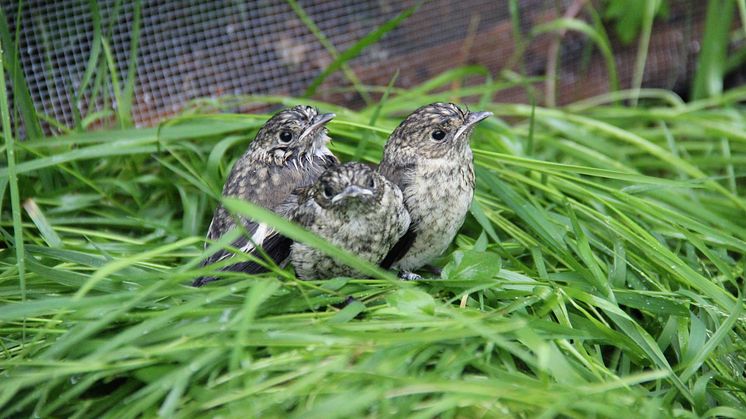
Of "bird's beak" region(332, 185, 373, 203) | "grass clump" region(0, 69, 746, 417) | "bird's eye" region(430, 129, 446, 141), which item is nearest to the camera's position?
"grass clump" region(0, 69, 746, 417)

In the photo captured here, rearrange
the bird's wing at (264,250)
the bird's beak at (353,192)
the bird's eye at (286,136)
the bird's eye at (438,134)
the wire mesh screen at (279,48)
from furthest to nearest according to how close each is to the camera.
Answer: the wire mesh screen at (279,48) → the bird's eye at (286,136) → the bird's eye at (438,134) → the bird's wing at (264,250) → the bird's beak at (353,192)

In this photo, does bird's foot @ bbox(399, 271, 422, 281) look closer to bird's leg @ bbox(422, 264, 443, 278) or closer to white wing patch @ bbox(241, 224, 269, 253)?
bird's leg @ bbox(422, 264, 443, 278)

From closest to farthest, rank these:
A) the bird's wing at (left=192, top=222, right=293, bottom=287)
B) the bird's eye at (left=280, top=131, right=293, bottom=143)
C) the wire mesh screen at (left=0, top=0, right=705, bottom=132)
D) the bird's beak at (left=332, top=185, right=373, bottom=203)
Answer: the bird's beak at (left=332, top=185, right=373, bottom=203) → the bird's wing at (left=192, top=222, right=293, bottom=287) → the bird's eye at (left=280, top=131, right=293, bottom=143) → the wire mesh screen at (left=0, top=0, right=705, bottom=132)

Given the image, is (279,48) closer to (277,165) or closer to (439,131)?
(277,165)

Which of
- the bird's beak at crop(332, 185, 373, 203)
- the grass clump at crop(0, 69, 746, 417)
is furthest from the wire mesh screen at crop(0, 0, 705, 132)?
the bird's beak at crop(332, 185, 373, 203)

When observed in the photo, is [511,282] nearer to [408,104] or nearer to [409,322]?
[409,322]

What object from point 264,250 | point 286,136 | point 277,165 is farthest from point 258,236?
point 286,136

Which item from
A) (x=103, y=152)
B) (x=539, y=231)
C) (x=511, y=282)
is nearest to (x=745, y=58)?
(x=539, y=231)

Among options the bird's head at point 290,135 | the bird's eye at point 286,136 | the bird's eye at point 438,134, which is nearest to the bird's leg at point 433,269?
the bird's eye at point 438,134

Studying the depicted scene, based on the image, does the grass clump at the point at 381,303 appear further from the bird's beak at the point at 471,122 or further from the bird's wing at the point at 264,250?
the bird's beak at the point at 471,122
